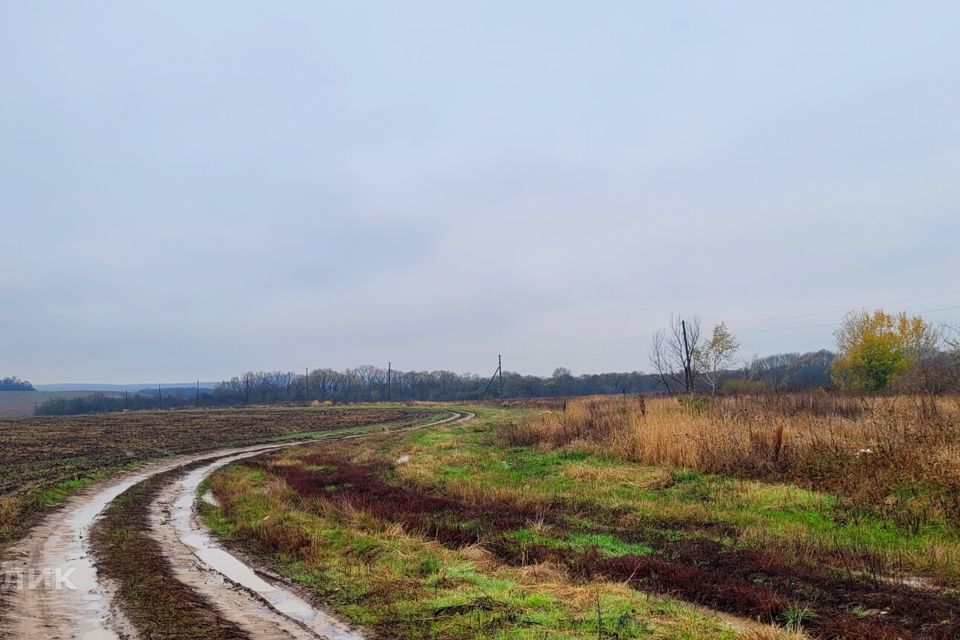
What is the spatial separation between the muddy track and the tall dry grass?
32.0 feet

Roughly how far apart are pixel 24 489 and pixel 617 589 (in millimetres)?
16757

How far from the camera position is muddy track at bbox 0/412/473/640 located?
649cm

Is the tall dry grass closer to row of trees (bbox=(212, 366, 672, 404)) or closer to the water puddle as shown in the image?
the water puddle

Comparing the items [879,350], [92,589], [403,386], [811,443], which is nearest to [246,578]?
[92,589]

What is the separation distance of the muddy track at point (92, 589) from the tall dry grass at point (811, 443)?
9.75 metres

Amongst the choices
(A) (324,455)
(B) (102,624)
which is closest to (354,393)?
(A) (324,455)

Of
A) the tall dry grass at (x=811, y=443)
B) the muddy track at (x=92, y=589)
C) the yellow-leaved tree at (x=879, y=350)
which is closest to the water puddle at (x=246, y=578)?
the muddy track at (x=92, y=589)

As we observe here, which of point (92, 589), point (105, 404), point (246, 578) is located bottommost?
point (105, 404)

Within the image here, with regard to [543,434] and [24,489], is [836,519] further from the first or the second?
[24,489]

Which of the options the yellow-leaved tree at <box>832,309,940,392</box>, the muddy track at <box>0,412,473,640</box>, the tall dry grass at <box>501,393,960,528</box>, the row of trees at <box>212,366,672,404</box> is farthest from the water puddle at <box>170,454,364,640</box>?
the row of trees at <box>212,366,672,404</box>

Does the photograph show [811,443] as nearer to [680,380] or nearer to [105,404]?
[680,380]

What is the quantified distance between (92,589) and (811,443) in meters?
14.2

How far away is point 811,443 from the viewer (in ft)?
47.9

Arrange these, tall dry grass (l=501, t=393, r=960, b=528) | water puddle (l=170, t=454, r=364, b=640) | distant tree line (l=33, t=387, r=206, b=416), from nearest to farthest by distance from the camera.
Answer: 1. water puddle (l=170, t=454, r=364, b=640)
2. tall dry grass (l=501, t=393, r=960, b=528)
3. distant tree line (l=33, t=387, r=206, b=416)
